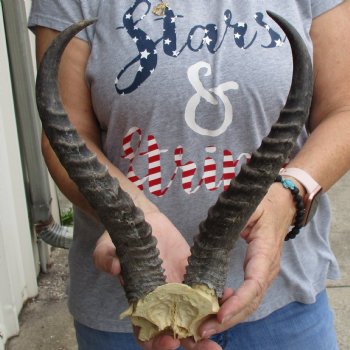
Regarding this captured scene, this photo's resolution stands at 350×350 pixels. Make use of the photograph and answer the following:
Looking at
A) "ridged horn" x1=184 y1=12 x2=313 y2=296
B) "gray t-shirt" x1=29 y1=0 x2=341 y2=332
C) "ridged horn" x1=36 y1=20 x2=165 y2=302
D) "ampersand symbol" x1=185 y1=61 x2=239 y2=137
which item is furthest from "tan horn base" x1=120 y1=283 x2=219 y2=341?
"ampersand symbol" x1=185 y1=61 x2=239 y2=137

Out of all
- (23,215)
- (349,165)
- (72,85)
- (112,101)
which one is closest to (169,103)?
(112,101)

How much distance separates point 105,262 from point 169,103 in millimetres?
592

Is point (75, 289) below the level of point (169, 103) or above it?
below

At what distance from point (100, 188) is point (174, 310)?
483 mm

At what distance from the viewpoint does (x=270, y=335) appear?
2.46 meters

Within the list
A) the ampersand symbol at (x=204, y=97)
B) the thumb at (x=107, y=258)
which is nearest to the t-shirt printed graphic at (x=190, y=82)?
Answer: the ampersand symbol at (x=204, y=97)

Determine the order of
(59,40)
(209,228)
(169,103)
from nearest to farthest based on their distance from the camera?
1. (59,40)
2. (209,228)
3. (169,103)

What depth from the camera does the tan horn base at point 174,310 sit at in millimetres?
1925

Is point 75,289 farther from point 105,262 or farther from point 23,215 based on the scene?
point 23,215

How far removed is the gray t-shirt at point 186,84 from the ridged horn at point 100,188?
45cm

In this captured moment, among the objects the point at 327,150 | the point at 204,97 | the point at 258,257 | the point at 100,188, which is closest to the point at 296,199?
the point at 327,150

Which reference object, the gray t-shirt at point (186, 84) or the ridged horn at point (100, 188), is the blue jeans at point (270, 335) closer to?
the gray t-shirt at point (186, 84)

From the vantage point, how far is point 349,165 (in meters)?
2.45

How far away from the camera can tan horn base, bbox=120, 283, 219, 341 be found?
192 cm
